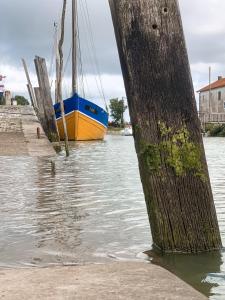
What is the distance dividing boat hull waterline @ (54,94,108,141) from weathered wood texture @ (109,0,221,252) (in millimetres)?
26484

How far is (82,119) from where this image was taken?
3222 cm

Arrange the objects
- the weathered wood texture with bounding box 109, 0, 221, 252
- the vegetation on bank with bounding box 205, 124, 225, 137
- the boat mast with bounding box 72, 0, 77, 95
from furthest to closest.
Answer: the vegetation on bank with bounding box 205, 124, 225, 137
the boat mast with bounding box 72, 0, 77, 95
the weathered wood texture with bounding box 109, 0, 221, 252

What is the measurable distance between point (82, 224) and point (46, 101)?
17.3 m

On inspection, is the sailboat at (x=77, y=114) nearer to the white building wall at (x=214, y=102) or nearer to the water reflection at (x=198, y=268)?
the water reflection at (x=198, y=268)

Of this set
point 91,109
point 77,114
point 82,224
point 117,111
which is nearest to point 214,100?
point 117,111

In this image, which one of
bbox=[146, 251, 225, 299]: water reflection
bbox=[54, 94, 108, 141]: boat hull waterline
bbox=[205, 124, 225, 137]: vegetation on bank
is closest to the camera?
bbox=[146, 251, 225, 299]: water reflection

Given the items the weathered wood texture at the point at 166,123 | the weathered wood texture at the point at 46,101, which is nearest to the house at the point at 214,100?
the weathered wood texture at the point at 46,101

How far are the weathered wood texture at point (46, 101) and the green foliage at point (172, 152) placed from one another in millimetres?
18126

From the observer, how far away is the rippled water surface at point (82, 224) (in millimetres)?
4176

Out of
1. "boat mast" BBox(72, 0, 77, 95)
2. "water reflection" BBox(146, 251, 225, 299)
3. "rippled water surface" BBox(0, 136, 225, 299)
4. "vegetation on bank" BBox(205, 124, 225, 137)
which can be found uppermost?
"boat mast" BBox(72, 0, 77, 95)

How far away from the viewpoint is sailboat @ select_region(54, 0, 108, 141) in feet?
104

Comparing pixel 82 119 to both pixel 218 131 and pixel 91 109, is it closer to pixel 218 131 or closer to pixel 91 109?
pixel 91 109

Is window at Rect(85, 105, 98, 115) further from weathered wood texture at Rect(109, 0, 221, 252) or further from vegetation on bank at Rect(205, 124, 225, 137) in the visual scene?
weathered wood texture at Rect(109, 0, 221, 252)

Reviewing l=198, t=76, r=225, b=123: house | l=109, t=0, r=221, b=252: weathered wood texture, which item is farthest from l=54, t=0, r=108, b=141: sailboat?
l=198, t=76, r=225, b=123: house
